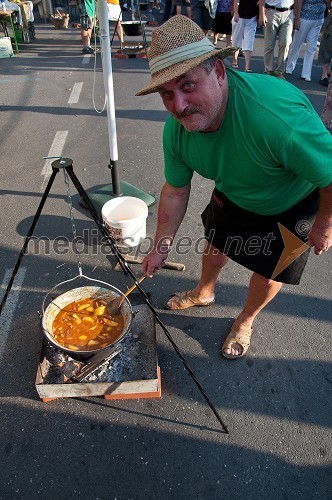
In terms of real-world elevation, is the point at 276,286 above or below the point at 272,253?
below

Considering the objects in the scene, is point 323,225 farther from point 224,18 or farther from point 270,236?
point 224,18

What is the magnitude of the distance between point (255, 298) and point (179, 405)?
2.85 feet

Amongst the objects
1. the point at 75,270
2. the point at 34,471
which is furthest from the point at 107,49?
the point at 34,471

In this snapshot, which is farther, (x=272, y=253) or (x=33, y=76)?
(x=33, y=76)

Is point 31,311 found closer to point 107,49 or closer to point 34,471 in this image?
point 34,471

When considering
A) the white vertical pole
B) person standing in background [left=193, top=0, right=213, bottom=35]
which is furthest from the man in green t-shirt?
person standing in background [left=193, top=0, right=213, bottom=35]

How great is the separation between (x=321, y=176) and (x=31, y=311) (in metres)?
2.38

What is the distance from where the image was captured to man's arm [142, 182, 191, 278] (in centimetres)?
230

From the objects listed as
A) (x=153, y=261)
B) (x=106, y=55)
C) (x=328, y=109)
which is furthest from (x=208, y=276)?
(x=328, y=109)

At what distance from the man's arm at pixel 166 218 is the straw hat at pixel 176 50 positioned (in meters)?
0.76

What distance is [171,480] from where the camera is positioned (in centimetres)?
208

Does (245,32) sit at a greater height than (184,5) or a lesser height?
lesser

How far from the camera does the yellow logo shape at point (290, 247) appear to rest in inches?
85.5

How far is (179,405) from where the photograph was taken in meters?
2.42
